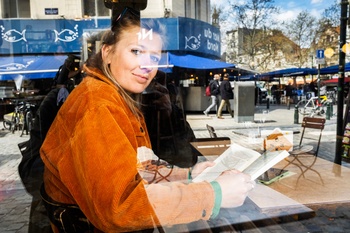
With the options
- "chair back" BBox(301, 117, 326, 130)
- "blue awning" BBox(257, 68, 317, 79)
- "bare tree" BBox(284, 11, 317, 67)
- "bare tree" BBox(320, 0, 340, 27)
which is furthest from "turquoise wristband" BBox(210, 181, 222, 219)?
"chair back" BBox(301, 117, 326, 130)

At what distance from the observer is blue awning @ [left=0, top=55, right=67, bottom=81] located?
145 cm

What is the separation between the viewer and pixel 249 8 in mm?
1938

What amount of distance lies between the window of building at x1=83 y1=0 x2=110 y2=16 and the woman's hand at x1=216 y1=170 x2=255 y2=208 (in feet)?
3.30

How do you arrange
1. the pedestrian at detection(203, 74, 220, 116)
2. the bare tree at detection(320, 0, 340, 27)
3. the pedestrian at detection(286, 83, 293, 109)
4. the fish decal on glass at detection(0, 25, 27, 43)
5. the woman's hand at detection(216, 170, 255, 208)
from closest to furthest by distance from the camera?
the woman's hand at detection(216, 170, 255, 208) < the fish decal on glass at detection(0, 25, 27, 43) < the pedestrian at detection(203, 74, 220, 116) < the bare tree at detection(320, 0, 340, 27) < the pedestrian at detection(286, 83, 293, 109)

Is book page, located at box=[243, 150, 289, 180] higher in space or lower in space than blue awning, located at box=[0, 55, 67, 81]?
lower

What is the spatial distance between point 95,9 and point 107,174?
103 centimetres

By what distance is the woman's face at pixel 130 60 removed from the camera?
99 centimetres

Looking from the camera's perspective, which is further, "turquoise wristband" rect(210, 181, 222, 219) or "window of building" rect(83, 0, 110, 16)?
"window of building" rect(83, 0, 110, 16)

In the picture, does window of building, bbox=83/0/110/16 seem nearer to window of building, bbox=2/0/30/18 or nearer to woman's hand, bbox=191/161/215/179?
window of building, bbox=2/0/30/18

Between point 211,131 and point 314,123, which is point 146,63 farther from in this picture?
point 314,123

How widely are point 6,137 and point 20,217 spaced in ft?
5.19

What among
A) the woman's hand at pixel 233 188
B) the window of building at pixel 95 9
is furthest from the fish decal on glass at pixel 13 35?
the woman's hand at pixel 233 188

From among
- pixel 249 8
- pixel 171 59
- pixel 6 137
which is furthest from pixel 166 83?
pixel 6 137

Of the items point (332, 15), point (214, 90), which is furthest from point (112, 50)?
point (332, 15)
